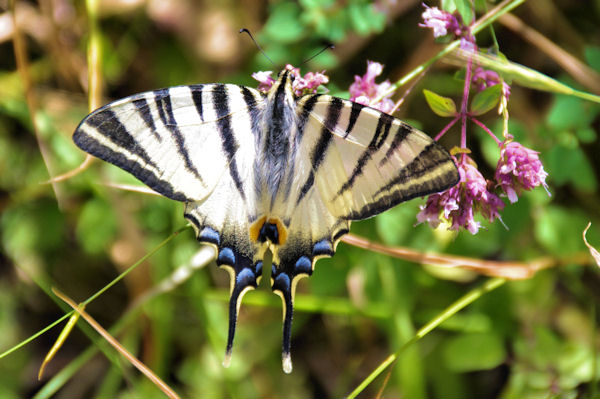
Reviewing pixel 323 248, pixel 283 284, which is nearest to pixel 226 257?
pixel 283 284

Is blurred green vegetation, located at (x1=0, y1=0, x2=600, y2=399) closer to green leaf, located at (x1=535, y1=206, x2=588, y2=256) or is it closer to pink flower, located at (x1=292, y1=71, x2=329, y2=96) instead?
green leaf, located at (x1=535, y1=206, x2=588, y2=256)

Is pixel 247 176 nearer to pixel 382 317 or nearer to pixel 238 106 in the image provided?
pixel 238 106

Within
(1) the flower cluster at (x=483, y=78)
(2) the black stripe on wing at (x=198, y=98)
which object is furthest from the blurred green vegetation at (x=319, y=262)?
(2) the black stripe on wing at (x=198, y=98)

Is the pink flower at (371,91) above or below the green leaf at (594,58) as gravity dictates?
above

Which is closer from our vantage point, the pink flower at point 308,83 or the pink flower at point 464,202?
the pink flower at point 464,202

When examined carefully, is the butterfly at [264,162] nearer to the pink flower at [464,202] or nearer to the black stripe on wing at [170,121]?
the black stripe on wing at [170,121]

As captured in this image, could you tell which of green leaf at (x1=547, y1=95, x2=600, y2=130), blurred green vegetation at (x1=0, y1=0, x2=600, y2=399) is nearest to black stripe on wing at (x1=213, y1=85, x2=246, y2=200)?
blurred green vegetation at (x1=0, y1=0, x2=600, y2=399)

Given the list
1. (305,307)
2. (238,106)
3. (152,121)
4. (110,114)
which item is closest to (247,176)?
(238,106)

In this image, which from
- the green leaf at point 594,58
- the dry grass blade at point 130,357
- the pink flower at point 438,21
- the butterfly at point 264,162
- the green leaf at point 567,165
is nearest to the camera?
the butterfly at point 264,162

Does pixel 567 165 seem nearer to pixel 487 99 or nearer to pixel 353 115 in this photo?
pixel 487 99
